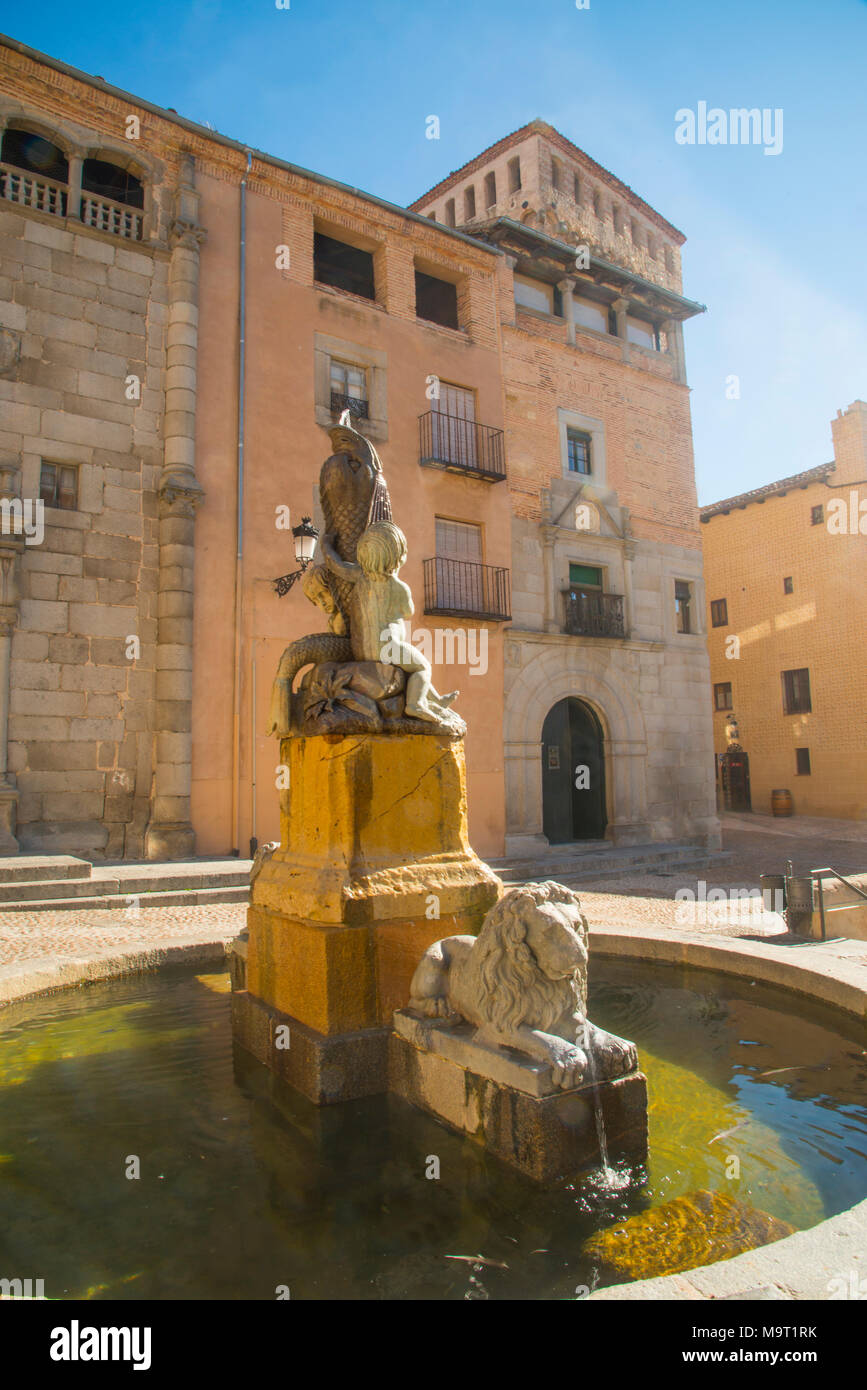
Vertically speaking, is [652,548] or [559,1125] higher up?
[652,548]

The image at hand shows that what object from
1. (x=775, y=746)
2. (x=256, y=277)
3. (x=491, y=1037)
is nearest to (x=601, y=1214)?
(x=491, y=1037)

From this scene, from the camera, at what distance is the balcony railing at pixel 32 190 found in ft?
35.4

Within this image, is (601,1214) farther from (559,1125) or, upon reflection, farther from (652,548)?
(652,548)

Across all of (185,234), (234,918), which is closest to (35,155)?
(185,234)

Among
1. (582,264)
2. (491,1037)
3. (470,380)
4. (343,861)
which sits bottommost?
(491,1037)

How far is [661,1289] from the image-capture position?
1763 millimetres

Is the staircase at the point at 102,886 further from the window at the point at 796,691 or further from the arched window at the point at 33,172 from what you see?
the window at the point at 796,691

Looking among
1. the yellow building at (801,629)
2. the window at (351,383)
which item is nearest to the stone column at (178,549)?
the window at (351,383)

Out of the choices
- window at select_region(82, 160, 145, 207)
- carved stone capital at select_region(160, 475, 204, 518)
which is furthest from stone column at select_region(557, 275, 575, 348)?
carved stone capital at select_region(160, 475, 204, 518)

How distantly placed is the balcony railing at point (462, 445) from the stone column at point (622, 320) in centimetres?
463

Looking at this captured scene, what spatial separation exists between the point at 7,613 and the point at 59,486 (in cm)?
202

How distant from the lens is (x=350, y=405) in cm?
1364

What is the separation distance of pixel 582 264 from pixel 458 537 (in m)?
6.99

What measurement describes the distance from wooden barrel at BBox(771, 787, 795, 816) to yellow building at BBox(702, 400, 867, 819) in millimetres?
539
